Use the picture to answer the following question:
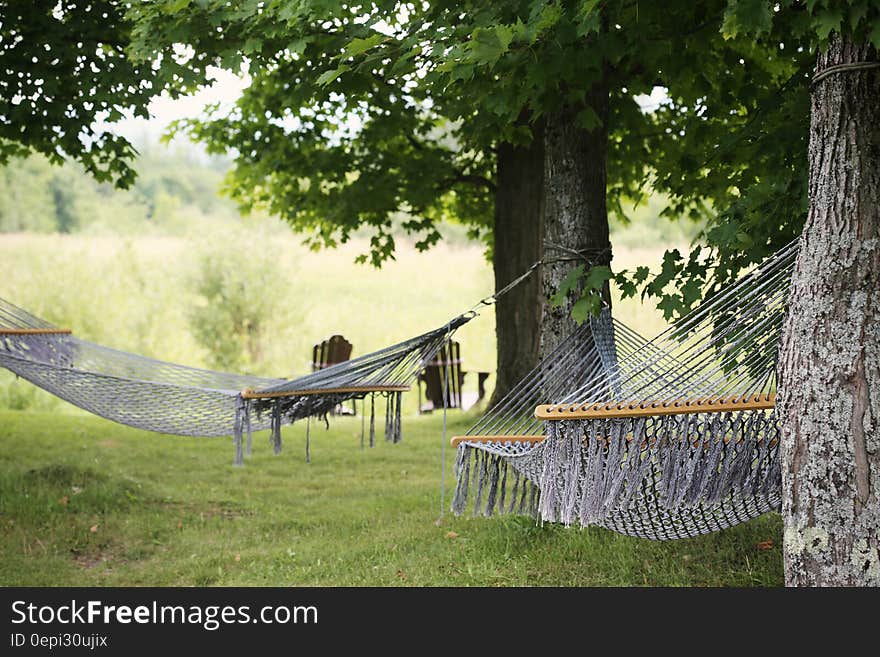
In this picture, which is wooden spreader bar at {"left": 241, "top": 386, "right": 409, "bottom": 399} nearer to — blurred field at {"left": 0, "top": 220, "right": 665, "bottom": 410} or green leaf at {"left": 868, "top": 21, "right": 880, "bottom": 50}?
green leaf at {"left": 868, "top": 21, "right": 880, "bottom": 50}

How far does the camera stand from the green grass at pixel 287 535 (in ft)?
12.3

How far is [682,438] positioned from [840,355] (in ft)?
1.62

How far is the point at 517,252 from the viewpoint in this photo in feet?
20.6

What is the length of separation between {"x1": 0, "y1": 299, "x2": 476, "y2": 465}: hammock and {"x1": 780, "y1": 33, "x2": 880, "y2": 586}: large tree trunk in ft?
4.52

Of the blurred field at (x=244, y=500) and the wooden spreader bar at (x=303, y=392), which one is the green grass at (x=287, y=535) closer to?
the blurred field at (x=244, y=500)

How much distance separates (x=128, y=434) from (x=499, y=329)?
3.14 metres

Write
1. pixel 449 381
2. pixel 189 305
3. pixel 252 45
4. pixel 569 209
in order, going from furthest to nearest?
pixel 189 305 → pixel 449 381 → pixel 252 45 → pixel 569 209

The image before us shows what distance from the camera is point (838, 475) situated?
2555 mm

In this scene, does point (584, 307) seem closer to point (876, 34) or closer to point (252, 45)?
point (876, 34)

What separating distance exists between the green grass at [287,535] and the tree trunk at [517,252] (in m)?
0.91

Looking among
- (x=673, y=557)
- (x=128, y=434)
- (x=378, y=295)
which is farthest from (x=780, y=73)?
(x=378, y=295)

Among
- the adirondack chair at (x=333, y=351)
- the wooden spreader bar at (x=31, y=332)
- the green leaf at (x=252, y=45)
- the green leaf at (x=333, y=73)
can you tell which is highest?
the green leaf at (x=252, y=45)

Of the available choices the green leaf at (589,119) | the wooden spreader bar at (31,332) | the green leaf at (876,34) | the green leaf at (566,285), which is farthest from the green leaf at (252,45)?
the green leaf at (876,34)

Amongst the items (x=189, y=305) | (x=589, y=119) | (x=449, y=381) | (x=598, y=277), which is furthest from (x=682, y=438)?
(x=189, y=305)
